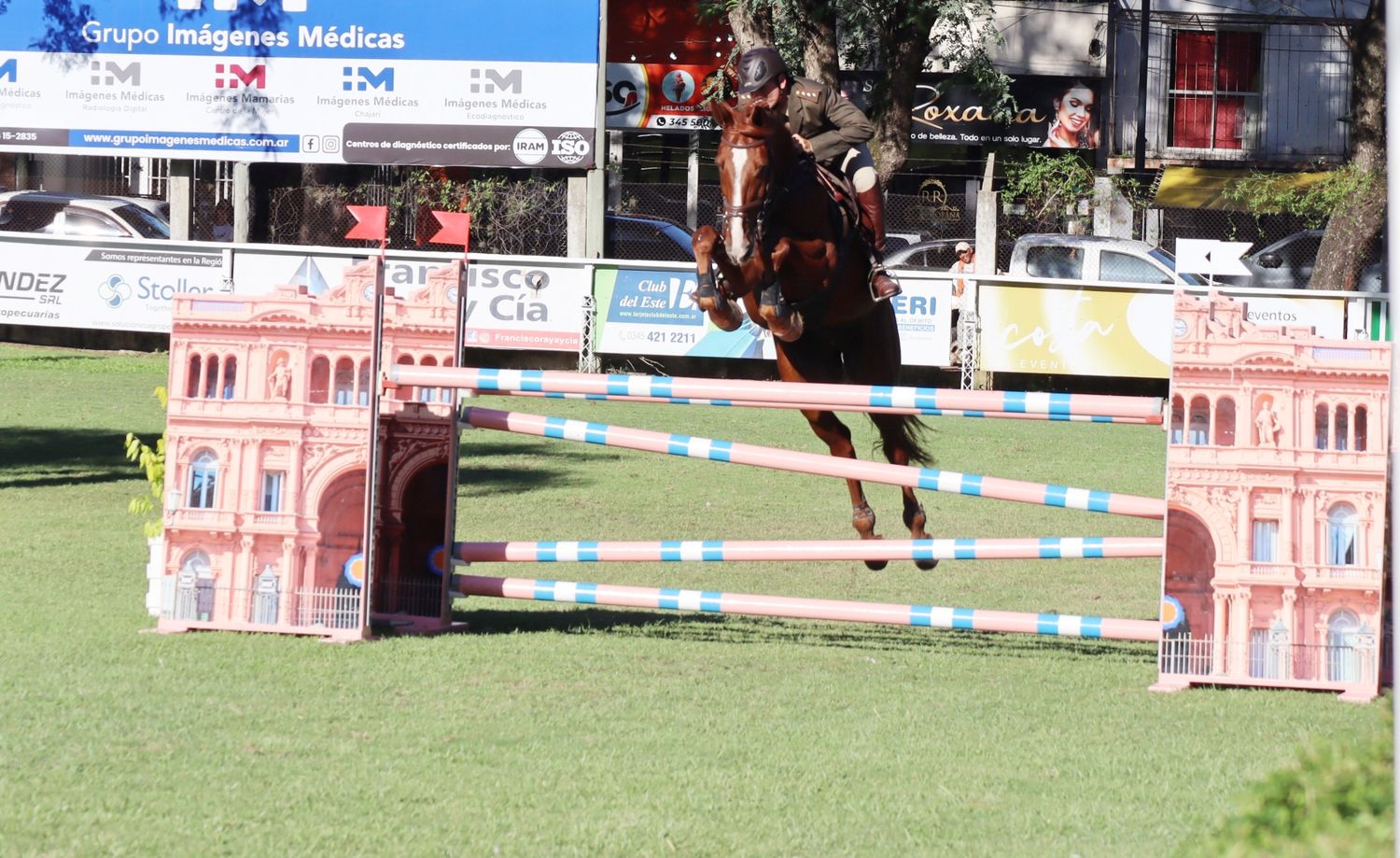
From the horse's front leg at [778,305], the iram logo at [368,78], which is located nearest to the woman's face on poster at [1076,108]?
the iram logo at [368,78]

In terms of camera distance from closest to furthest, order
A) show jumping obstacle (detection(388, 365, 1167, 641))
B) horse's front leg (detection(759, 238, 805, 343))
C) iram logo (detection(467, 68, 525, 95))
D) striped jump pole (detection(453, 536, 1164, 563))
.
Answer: show jumping obstacle (detection(388, 365, 1167, 641)) → striped jump pole (detection(453, 536, 1164, 563)) → horse's front leg (detection(759, 238, 805, 343)) → iram logo (detection(467, 68, 525, 95))

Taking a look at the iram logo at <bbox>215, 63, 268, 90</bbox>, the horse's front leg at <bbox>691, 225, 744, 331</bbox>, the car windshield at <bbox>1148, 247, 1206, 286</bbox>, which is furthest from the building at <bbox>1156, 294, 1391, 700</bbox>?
the iram logo at <bbox>215, 63, 268, 90</bbox>

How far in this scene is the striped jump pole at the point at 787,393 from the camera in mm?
6797

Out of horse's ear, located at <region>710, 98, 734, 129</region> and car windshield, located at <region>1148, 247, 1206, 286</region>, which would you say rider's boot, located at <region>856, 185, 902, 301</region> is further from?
car windshield, located at <region>1148, 247, 1206, 286</region>

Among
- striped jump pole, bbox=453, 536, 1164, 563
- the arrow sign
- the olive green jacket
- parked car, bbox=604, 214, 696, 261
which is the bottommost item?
striped jump pole, bbox=453, 536, 1164, 563

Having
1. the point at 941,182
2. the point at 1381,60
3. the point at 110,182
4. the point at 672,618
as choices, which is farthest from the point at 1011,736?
the point at 110,182

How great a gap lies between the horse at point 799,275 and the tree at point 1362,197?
1602 centimetres

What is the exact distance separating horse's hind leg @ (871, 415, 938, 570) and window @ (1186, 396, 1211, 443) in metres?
2.14

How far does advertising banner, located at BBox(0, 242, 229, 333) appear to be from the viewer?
21.7m

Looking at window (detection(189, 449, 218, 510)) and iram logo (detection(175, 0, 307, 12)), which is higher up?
iram logo (detection(175, 0, 307, 12))

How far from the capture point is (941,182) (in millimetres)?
32781

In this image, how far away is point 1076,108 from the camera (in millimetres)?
33562

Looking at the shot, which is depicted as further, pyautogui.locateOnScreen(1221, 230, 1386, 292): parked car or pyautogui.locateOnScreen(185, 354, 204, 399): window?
pyautogui.locateOnScreen(1221, 230, 1386, 292): parked car

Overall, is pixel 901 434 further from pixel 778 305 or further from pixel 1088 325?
pixel 1088 325
